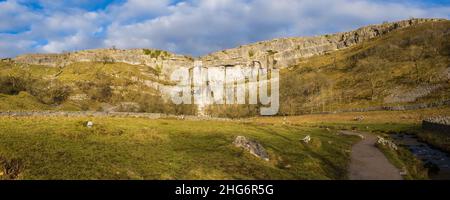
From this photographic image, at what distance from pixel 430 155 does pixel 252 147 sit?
30.8 metres

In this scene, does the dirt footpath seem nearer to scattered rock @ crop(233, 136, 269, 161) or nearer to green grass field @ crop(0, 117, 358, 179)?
green grass field @ crop(0, 117, 358, 179)

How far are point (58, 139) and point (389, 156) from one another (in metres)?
37.0

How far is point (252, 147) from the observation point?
3850 cm

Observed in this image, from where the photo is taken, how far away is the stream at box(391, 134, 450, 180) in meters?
42.7

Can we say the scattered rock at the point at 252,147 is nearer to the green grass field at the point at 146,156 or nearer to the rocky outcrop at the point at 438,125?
the green grass field at the point at 146,156

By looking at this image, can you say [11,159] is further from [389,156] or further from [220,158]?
[389,156]

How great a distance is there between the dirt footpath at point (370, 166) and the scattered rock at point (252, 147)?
313 inches

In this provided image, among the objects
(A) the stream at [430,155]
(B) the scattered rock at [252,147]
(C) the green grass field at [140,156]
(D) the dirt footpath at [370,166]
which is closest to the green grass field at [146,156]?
(C) the green grass field at [140,156]

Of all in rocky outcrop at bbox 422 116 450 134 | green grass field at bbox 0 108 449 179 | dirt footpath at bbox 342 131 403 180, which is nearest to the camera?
green grass field at bbox 0 108 449 179

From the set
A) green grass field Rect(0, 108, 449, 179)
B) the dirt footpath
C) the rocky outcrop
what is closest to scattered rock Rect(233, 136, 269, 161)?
green grass field Rect(0, 108, 449, 179)

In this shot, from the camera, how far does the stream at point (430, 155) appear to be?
42.7 m

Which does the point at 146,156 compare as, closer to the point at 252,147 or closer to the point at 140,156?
the point at 140,156

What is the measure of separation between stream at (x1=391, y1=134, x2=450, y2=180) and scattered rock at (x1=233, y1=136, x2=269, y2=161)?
57.4 feet
